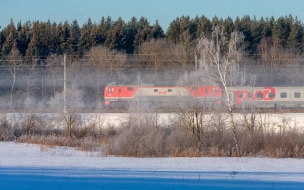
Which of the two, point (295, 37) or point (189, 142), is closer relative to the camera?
point (189, 142)

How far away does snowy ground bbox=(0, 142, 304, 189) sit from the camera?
10.1 metres

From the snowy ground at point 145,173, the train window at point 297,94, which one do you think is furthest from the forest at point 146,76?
the snowy ground at point 145,173

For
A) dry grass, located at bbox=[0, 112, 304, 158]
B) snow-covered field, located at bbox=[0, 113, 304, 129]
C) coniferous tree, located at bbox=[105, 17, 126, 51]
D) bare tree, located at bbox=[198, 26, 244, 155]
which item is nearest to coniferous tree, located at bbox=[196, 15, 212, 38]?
coniferous tree, located at bbox=[105, 17, 126, 51]

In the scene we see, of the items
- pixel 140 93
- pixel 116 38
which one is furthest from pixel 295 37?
pixel 116 38

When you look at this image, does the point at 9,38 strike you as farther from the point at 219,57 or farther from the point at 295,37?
the point at 219,57

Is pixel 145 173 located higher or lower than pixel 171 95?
lower

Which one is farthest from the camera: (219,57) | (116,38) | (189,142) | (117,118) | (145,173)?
(116,38)

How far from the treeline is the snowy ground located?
65.4ft

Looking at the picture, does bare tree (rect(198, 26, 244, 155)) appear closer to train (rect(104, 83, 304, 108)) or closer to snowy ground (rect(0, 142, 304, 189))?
snowy ground (rect(0, 142, 304, 189))

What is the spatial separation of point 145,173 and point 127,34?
3107 cm

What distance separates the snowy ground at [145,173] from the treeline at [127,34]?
19.9m

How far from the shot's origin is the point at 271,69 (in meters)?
30.3

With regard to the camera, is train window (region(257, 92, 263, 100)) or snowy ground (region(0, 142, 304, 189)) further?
train window (region(257, 92, 263, 100))

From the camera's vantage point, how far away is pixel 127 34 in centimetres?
4181
